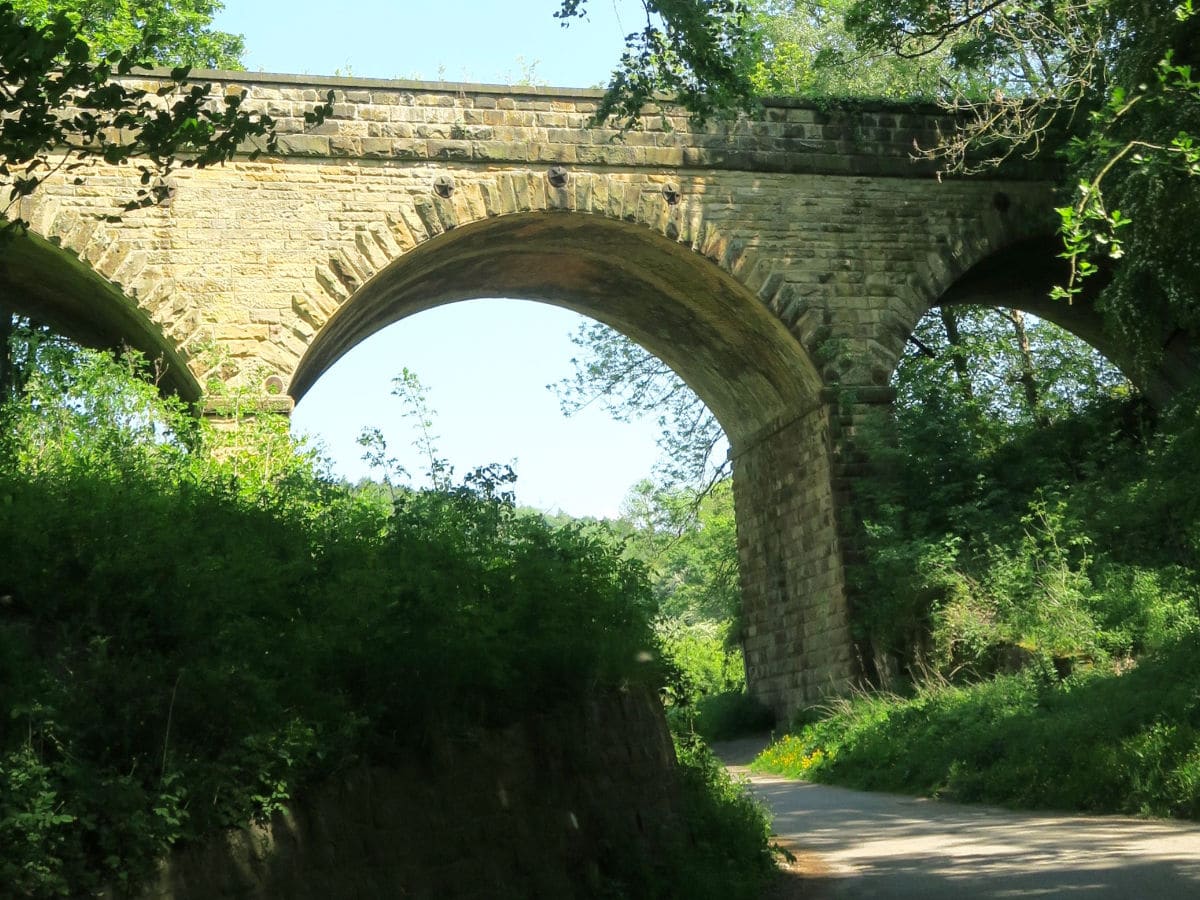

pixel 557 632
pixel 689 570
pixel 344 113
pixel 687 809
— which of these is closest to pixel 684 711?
pixel 687 809

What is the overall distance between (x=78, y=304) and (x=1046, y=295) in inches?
480

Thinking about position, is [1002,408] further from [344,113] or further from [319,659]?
[319,659]

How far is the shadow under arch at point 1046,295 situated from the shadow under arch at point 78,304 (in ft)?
30.2

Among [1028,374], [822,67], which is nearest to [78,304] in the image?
[1028,374]

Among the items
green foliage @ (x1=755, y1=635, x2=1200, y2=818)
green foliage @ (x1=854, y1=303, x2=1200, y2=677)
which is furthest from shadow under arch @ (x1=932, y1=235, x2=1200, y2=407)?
green foliage @ (x1=755, y1=635, x2=1200, y2=818)

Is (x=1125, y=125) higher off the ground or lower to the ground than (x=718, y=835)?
higher

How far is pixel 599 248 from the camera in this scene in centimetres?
1666

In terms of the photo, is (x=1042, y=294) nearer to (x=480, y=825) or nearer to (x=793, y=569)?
(x=793, y=569)

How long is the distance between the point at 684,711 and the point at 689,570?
5216cm

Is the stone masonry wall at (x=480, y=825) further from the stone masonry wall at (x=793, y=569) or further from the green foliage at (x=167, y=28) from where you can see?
the green foliage at (x=167, y=28)

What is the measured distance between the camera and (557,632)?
7.26 m

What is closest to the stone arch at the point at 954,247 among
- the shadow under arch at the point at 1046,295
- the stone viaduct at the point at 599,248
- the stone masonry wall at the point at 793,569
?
the stone viaduct at the point at 599,248

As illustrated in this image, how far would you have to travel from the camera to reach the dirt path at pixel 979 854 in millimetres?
6801

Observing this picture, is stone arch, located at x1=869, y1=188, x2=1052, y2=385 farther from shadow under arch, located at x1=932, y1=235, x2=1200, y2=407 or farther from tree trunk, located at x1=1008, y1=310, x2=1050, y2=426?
tree trunk, located at x1=1008, y1=310, x2=1050, y2=426
